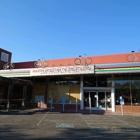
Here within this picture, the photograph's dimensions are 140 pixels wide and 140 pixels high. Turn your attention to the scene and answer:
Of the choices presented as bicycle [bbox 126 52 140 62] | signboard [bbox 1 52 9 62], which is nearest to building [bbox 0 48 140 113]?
bicycle [bbox 126 52 140 62]

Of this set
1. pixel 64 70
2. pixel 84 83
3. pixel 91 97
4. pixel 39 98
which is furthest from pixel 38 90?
pixel 91 97

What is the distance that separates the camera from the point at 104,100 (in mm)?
19922

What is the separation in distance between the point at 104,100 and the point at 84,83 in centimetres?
299

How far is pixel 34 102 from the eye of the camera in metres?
22.0

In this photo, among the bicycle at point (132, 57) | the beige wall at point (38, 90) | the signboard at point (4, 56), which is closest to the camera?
the bicycle at point (132, 57)

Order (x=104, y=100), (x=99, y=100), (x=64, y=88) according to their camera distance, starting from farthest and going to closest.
A: (x=64, y=88)
(x=99, y=100)
(x=104, y=100)

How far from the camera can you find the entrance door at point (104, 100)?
19.7 metres

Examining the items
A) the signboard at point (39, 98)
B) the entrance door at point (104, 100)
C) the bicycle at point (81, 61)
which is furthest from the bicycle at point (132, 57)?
the signboard at point (39, 98)

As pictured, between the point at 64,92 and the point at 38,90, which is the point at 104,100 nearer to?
the point at 64,92

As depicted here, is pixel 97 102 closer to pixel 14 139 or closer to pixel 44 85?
pixel 44 85

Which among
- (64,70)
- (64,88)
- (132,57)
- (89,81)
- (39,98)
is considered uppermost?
(132,57)

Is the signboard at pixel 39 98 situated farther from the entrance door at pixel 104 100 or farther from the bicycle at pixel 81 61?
the entrance door at pixel 104 100

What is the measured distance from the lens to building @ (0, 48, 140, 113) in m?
18.0

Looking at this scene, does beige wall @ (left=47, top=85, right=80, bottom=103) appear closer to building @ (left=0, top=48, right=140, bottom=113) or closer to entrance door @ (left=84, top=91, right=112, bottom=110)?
building @ (left=0, top=48, right=140, bottom=113)
